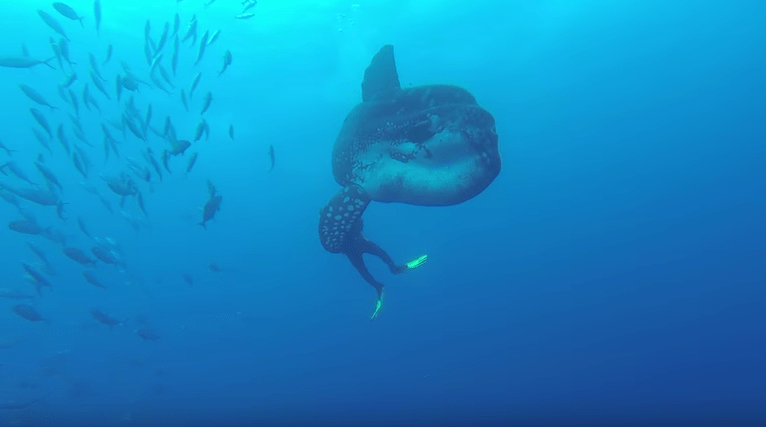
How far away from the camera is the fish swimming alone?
5113 mm

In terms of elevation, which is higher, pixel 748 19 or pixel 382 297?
pixel 748 19

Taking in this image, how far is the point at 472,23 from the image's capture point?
20.0 m

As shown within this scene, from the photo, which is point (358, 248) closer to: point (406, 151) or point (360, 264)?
point (360, 264)

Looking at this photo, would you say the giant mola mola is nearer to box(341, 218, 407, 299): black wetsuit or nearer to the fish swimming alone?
the fish swimming alone

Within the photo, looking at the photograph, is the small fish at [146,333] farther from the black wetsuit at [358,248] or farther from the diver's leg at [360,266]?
the black wetsuit at [358,248]

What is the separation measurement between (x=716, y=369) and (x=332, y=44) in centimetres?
3929

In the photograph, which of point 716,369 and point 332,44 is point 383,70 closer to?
point 332,44

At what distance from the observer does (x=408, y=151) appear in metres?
5.31

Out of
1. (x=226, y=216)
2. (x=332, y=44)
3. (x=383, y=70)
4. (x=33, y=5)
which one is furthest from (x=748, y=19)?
(x=226, y=216)

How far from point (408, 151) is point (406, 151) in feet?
0.10

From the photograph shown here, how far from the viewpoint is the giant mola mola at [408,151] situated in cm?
511

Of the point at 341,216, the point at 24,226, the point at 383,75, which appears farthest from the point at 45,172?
the point at 383,75

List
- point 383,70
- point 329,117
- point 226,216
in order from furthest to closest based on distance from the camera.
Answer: point 226,216 → point 329,117 → point 383,70

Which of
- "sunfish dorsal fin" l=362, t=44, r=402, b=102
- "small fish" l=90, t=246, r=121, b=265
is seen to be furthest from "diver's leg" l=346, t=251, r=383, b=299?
"small fish" l=90, t=246, r=121, b=265
